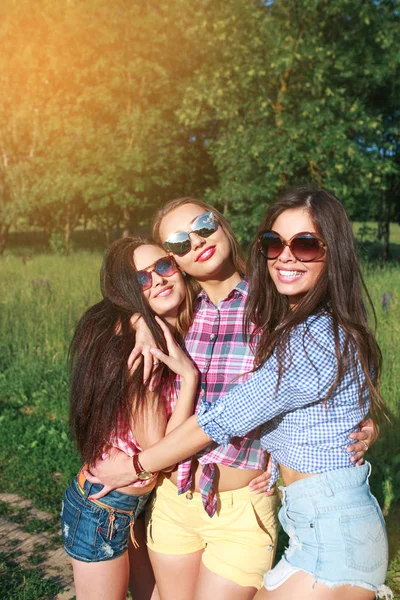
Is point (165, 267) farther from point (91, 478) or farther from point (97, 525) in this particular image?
point (97, 525)

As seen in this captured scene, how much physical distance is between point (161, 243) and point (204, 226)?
10.3 inches

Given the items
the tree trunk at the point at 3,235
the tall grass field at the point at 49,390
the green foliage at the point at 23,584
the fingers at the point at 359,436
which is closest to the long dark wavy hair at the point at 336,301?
the fingers at the point at 359,436

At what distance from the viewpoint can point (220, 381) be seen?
2.14 m

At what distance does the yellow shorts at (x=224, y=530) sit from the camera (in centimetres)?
202

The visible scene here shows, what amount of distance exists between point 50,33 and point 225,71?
778cm

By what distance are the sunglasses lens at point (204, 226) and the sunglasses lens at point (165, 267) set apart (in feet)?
0.59

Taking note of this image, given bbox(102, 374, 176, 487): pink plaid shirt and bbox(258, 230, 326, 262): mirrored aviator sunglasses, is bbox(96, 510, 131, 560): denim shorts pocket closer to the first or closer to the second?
bbox(102, 374, 176, 487): pink plaid shirt

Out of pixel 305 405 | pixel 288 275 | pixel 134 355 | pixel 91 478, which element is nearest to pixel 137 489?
pixel 91 478

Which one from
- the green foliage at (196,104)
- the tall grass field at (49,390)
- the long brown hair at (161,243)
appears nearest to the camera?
the long brown hair at (161,243)

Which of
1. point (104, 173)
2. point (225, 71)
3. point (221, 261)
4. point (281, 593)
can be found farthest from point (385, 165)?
point (281, 593)

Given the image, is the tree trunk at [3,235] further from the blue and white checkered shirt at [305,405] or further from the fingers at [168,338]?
the blue and white checkered shirt at [305,405]

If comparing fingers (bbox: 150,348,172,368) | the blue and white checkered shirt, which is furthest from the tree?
the blue and white checkered shirt

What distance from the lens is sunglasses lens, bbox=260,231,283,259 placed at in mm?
1973

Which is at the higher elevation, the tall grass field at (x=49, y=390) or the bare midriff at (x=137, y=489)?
the bare midriff at (x=137, y=489)
